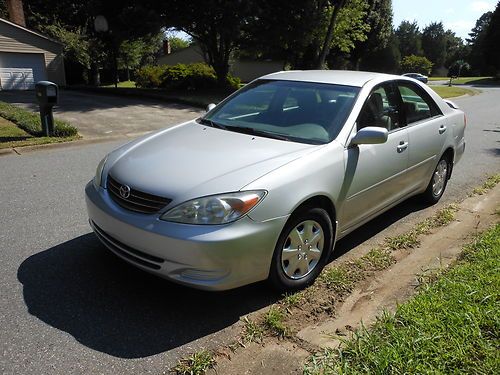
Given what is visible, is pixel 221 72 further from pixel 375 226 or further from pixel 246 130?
pixel 246 130

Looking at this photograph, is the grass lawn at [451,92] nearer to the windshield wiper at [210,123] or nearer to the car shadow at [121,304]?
the windshield wiper at [210,123]

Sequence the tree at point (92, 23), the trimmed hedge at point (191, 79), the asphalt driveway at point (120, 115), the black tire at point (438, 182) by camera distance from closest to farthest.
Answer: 1. the black tire at point (438, 182)
2. the asphalt driveway at point (120, 115)
3. the tree at point (92, 23)
4. the trimmed hedge at point (191, 79)

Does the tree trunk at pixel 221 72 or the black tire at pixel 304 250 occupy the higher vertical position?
the tree trunk at pixel 221 72

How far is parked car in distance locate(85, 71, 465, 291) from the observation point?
289 centimetres

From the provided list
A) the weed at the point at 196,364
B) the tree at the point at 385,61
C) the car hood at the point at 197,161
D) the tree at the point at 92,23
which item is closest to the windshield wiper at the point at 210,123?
the car hood at the point at 197,161

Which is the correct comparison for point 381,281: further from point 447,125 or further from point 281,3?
point 281,3

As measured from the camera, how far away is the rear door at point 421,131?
4641mm

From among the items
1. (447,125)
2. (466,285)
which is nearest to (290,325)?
(466,285)

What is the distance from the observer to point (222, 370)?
2.58m

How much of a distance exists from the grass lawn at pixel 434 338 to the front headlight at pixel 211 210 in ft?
3.29

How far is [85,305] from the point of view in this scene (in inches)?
123

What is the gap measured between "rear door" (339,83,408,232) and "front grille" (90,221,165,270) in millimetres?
1600

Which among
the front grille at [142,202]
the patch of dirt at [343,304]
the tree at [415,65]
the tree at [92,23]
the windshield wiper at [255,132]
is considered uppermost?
the tree at [92,23]

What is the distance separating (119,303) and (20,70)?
2591cm
